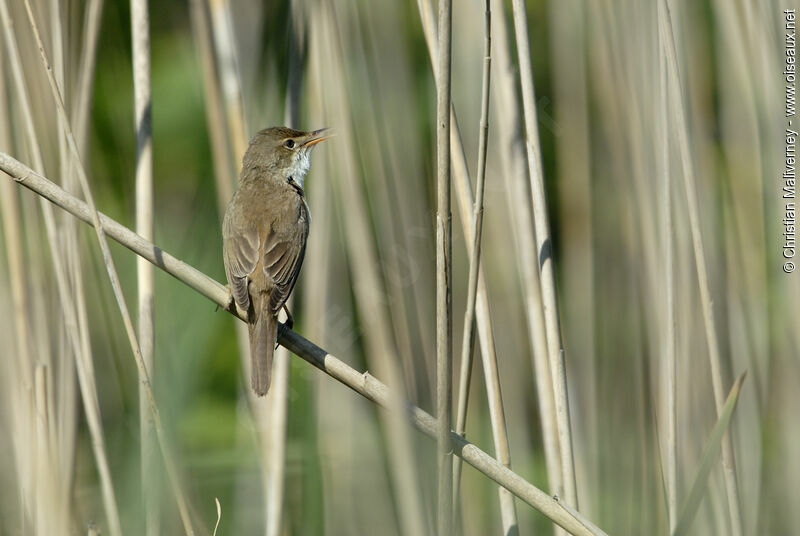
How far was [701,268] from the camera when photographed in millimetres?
2242

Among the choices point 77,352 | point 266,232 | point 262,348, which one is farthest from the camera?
point 266,232

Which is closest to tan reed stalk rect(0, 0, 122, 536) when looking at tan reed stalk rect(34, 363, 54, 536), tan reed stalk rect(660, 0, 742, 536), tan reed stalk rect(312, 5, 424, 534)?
tan reed stalk rect(34, 363, 54, 536)

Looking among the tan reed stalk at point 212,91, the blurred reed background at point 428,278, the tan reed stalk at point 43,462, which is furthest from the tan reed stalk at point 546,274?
the tan reed stalk at point 43,462

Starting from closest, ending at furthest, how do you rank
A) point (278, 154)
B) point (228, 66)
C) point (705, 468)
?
1. point (705, 468)
2. point (228, 66)
3. point (278, 154)

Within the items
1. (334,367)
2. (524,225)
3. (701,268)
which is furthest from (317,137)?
(701,268)

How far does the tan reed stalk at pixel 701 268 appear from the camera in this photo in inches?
87.6

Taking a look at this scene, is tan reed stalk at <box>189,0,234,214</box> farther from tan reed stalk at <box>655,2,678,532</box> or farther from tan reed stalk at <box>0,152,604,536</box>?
tan reed stalk at <box>655,2,678,532</box>

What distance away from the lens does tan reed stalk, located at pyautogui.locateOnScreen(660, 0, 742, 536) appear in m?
2.22

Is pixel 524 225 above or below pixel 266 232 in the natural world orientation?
below

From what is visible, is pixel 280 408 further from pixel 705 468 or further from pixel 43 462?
pixel 705 468

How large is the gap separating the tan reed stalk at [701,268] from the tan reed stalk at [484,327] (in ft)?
1.96

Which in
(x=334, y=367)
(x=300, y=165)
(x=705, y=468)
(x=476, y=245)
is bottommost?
(x=705, y=468)

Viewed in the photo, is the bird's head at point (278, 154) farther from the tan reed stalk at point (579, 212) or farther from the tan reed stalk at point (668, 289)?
the tan reed stalk at point (668, 289)

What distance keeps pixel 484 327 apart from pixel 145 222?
1.11 meters
